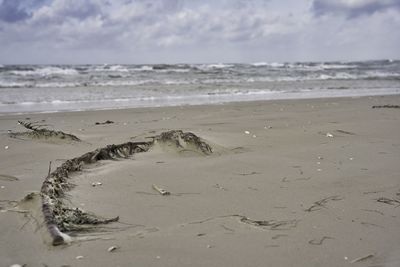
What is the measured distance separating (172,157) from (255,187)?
1.32 metres

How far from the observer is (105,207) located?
10.3ft

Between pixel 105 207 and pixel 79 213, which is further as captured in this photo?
pixel 105 207

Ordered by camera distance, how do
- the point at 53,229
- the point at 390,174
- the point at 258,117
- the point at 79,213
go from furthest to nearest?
the point at 258,117 → the point at 390,174 → the point at 79,213 → the point at 53,229

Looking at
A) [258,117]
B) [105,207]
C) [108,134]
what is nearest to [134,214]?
[105,207]

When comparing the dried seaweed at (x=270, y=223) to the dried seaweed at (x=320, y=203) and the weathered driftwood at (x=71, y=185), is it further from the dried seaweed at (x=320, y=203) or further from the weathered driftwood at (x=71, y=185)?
the weathered driftwood at (x=71, y=185)

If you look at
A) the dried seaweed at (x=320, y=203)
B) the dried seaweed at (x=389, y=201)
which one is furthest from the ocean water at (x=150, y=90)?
the dried seaweed at (x=389, y=201)

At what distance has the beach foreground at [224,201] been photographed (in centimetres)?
239

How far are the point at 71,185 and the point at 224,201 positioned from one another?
1244 mm

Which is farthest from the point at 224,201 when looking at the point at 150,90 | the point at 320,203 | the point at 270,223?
the point at 150,90

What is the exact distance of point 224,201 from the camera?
3.31m

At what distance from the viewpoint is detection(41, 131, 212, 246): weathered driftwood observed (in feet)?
8.73

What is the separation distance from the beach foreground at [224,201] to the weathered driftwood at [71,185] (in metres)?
0.07

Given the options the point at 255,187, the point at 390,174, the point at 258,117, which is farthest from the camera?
the point at 258,117

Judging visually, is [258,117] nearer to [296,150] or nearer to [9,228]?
[296,150]
